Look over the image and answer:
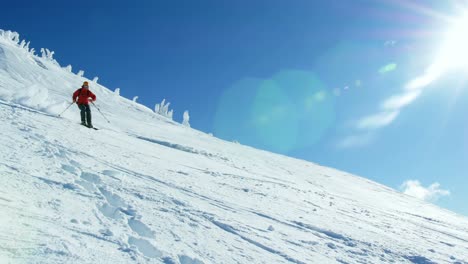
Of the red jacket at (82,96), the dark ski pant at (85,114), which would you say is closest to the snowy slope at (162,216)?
the dark ski pant at (85,114)

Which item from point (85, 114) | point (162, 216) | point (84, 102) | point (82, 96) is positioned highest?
point (82, 96)

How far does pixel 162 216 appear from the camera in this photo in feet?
22.2

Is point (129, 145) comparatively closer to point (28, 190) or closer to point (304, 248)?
point (28, 190)

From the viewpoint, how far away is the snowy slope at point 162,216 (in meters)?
5.14

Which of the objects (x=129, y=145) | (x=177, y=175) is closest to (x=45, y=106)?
(x=129, y=145)

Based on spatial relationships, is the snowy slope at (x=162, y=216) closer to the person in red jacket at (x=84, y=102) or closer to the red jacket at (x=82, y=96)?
the person in red jacket at (x=84, y=102)

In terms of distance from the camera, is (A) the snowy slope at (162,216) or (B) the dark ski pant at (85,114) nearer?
(A) the snowy slope at (162,216)

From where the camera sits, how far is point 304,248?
6.92m

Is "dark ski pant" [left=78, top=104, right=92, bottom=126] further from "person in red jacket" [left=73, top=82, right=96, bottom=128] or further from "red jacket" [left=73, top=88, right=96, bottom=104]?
"red jacket" [left=73, top=88, right=96, bottom=104]

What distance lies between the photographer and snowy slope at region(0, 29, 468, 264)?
16.9ft

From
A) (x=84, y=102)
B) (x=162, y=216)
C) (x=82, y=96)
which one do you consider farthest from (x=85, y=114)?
(x=162, y=216)

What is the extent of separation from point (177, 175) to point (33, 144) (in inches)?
143

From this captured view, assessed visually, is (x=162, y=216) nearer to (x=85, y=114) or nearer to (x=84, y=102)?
(x=85, y=114)

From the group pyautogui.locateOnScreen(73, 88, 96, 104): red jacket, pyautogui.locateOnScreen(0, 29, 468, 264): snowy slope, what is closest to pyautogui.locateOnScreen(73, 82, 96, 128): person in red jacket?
pyautogui.locateOnScreen(73, 88, 96, 104): red jacket
